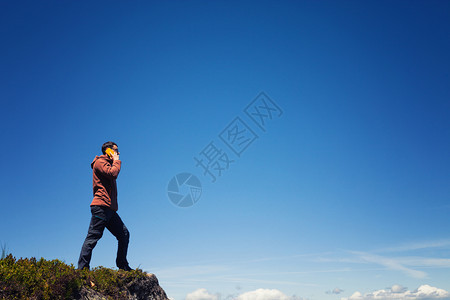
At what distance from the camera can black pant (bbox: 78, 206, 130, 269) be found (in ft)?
26.6

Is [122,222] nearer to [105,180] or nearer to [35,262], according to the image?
[105,180]

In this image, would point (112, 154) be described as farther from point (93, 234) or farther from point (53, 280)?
point (53, 280)

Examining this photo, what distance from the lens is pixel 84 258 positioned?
8094mm

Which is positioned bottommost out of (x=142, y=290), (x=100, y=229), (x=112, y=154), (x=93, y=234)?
(x=142, y=290)

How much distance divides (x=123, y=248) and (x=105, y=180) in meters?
1.84

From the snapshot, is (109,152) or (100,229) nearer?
(100,229)

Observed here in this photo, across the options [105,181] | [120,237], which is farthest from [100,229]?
[105,181]

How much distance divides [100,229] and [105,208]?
19.7 inches

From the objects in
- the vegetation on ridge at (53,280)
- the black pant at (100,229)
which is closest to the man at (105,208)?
the black pant at (100,229)

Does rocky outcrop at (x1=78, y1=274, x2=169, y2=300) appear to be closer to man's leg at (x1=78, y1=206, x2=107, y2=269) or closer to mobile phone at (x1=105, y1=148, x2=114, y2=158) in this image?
man's leg at (x1=78, y1=206, x2=107, y2=269)

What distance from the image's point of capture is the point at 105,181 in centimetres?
852

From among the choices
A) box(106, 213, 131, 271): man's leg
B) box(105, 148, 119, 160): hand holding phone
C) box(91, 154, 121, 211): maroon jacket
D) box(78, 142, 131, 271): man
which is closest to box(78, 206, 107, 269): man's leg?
box(78, 142, 131, 271): man

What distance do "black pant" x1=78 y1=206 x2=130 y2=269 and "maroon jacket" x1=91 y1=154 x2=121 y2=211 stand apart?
167 mm

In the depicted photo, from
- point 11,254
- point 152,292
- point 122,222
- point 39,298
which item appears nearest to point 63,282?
point 39,298
